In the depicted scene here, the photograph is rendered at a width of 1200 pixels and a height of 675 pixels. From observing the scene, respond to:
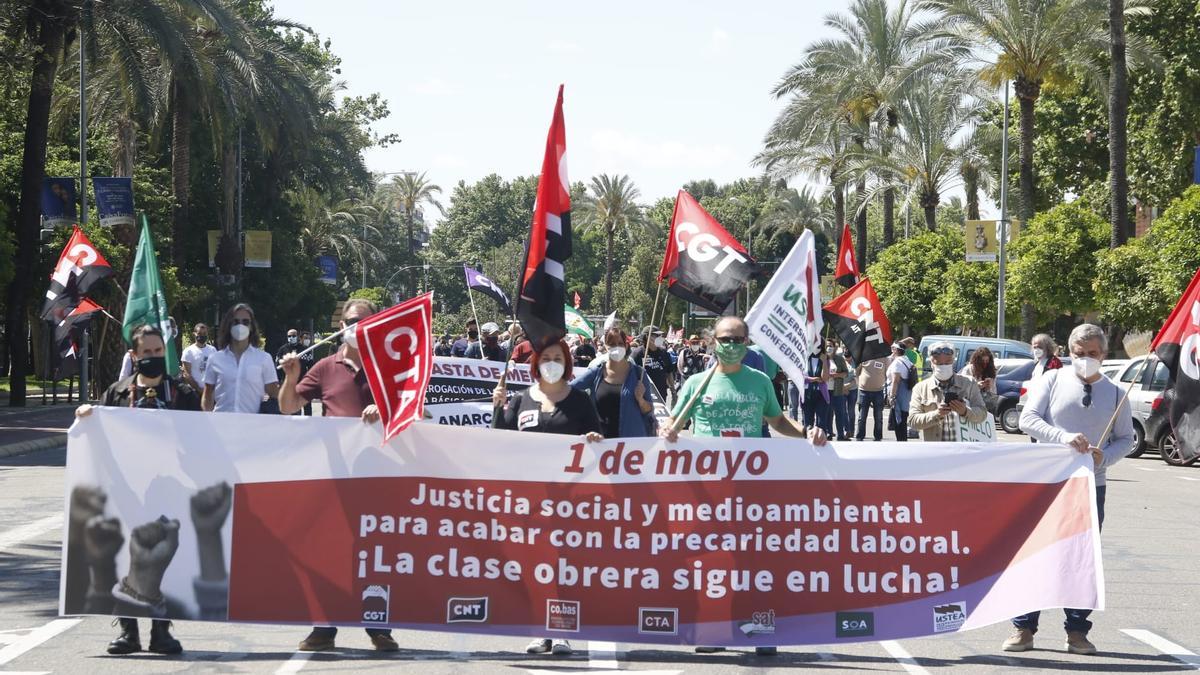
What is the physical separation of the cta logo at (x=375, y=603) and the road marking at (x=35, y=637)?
170 cm

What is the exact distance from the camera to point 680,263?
9.52 metres

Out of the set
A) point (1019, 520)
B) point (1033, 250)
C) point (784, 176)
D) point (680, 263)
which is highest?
point (784, 176)

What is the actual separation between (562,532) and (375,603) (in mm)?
A: 944

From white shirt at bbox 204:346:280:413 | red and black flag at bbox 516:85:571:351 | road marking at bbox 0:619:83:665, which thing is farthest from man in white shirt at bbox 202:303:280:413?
red and black flag at bbox 516:85:571:351

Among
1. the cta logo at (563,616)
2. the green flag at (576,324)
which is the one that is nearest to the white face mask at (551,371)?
the cta logo at (563,616)

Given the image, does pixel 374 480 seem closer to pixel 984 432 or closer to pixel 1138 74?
pixel 984 432

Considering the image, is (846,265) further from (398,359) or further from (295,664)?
(295,664)

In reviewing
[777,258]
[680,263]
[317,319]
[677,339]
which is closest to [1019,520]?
[680,263]

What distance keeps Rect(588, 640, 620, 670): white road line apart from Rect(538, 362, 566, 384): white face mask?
4.27 feet

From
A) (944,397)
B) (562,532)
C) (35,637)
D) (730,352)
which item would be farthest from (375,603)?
(944,397)

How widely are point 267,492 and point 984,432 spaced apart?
5.65 m

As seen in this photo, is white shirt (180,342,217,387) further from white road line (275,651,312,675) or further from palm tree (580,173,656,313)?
palm tree (580,173,656,313)

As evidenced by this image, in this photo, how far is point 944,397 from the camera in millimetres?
10695

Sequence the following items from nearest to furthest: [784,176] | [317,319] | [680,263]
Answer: [680,263] → [784,176] → [317,319]
